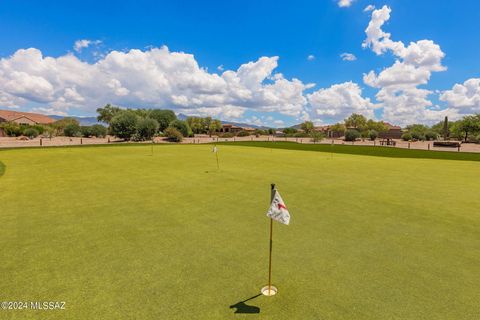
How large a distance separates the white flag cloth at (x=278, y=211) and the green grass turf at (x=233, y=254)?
1.36 meters

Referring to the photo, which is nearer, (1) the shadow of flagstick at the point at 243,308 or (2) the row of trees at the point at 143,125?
(1) the shadow of flagstick at the point at 243,308

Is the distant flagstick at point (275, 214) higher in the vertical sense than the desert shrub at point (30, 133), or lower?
lower

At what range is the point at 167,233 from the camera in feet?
24.3

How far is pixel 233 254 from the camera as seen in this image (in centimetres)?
617

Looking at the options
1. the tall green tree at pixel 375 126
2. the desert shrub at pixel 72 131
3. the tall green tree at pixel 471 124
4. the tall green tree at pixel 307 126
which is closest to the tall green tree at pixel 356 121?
the tall green tree at pixel 375 126

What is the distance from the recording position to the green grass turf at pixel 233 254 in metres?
4.44

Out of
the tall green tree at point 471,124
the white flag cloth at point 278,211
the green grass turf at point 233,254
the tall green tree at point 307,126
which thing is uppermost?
the tall green tree at point 307,126

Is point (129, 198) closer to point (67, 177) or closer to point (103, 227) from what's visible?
point (103, 227)

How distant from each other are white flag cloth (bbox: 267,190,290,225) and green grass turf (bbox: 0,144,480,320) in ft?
4.48

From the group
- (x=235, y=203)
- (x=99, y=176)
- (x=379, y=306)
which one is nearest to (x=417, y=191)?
(x=235, y=203)

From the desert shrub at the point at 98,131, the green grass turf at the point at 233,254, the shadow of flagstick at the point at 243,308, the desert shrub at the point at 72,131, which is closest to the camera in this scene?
the shadow of flagstick at the point at 243,308

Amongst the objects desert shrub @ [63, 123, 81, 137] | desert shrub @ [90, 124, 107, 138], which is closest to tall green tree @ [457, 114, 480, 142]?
desert shrub @ [90, 124, 107, 138]

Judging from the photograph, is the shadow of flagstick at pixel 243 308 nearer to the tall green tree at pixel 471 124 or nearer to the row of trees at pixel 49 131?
the row of trees at pixel 49 131

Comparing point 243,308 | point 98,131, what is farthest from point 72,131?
point 243,308
